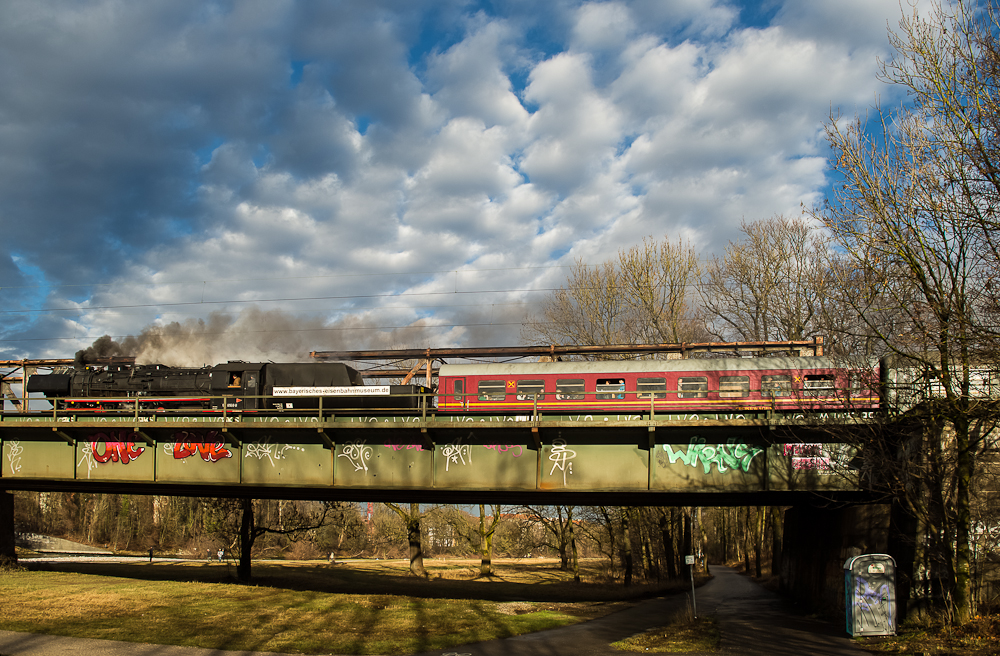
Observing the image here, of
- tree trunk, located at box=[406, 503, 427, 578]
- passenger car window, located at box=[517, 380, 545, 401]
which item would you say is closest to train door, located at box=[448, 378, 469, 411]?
passenger car window, located at box=[517, 380, 545, 401]

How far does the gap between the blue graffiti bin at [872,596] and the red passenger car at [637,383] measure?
581cm

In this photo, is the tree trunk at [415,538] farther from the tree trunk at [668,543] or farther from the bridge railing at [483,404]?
the tree trunk at [668,543]

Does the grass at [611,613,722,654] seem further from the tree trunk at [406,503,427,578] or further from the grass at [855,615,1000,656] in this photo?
the tree trunk at [406,503,427,578]

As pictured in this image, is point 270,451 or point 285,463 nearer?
point 285,463

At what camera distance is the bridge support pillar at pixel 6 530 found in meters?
30.5

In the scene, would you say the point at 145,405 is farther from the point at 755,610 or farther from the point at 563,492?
the point at 755,610

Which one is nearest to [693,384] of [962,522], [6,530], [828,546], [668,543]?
[828,546]

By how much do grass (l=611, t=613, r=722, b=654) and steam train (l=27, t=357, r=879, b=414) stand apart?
6.80 metres

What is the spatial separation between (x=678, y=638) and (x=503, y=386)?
423 inches

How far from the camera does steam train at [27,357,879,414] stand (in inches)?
908

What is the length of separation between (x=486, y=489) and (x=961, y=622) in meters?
12.9

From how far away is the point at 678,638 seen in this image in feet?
63.8

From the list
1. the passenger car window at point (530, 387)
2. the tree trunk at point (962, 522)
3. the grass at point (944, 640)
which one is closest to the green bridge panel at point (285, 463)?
the passenger car window at point (530, 387)

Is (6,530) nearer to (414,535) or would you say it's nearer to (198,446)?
(198,446)
